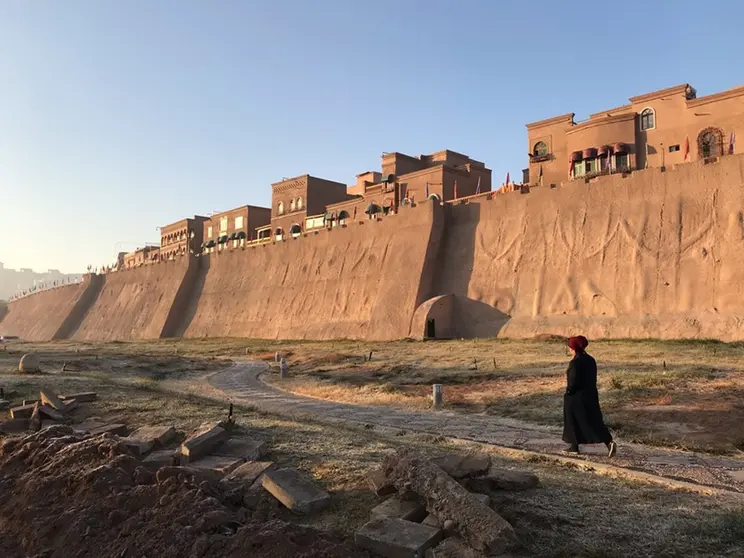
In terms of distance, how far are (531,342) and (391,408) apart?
1033cm

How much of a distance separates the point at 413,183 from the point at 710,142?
18.8 meters

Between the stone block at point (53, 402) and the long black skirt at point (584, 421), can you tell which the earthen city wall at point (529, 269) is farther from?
the stone block at point (53, 402)

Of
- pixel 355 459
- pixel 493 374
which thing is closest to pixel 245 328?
pixel 493 374

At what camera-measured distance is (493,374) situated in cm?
1291

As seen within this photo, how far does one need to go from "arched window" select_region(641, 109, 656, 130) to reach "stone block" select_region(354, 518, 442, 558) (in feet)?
105

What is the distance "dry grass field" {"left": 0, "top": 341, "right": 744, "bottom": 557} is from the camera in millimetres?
3742

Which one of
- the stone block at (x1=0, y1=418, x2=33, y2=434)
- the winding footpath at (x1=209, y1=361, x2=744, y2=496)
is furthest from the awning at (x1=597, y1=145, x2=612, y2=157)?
the stone block at (x1=0, y1=418, x2=33, y2=434)

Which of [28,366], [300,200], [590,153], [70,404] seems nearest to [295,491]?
[70,404]

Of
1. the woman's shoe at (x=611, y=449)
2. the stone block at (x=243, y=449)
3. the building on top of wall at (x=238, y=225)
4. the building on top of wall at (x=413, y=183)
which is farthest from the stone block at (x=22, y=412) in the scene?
the building on top of wall at (x=238, y=225)

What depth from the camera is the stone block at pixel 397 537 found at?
11.9 ft

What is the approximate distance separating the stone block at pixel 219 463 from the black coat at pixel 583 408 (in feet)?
12.8

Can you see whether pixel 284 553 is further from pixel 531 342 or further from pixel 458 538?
pixel 531 342

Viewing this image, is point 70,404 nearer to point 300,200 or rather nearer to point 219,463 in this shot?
point 219,463

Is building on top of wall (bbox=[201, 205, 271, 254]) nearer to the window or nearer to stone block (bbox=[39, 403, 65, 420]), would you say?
the window
